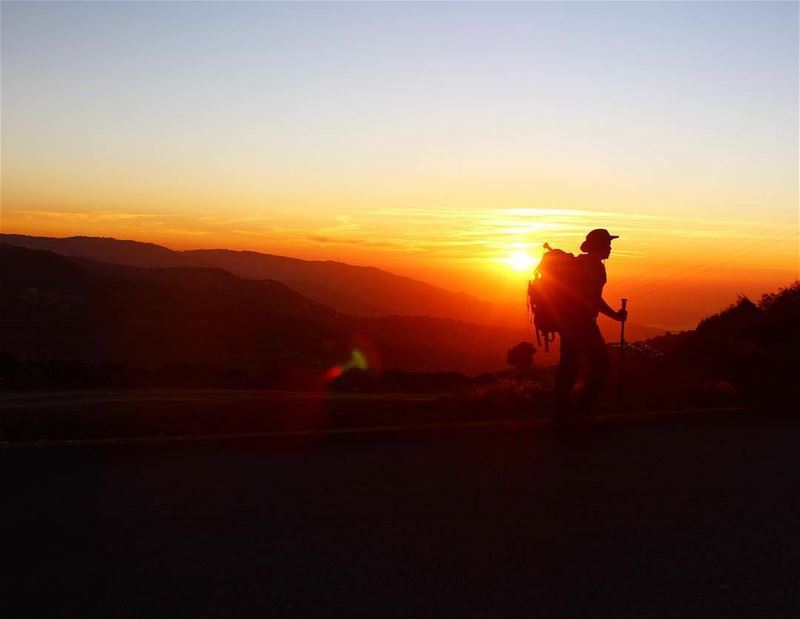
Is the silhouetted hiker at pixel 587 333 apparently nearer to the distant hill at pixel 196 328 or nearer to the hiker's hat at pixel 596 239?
the hiker's hat at pixel 596 239

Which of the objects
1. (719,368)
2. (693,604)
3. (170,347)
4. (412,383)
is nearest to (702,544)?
(693,604)

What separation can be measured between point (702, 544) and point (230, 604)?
111 inches

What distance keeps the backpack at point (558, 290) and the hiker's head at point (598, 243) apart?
0.22 meters

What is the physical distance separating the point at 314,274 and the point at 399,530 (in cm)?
14150

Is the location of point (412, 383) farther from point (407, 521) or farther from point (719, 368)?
point (407, 521)

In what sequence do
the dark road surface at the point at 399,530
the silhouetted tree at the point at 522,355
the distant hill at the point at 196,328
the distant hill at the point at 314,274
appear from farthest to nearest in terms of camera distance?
the distant hill at the point at 314,274 → the distant hill at the point at 196,328 → the silhouetted tree at the point at 522,355 → the dark road surface at the point at 399,530

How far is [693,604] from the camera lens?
4562mm

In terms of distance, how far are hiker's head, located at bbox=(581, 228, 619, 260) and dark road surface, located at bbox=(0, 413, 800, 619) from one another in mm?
1880

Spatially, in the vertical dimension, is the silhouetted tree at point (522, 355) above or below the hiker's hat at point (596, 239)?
below

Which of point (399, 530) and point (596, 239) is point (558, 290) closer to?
point (596, 239)

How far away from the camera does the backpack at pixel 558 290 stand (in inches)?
341

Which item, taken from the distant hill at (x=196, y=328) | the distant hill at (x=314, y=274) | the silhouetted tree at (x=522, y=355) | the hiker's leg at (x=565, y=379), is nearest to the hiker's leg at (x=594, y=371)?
the hiker's leg at (x=565, y=379)

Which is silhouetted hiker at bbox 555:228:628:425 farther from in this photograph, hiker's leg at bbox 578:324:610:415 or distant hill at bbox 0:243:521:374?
distant hill at bbox 0:243:521:374

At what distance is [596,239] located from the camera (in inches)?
348
